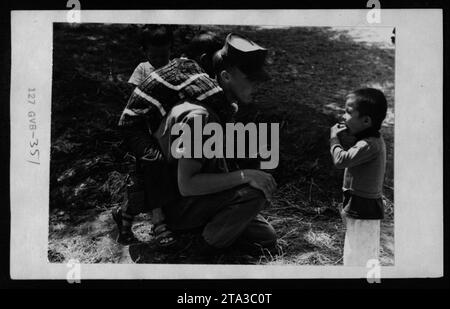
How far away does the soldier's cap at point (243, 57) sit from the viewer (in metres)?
2.17

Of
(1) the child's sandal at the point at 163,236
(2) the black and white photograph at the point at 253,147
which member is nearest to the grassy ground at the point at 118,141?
(2) the black and white photograph at the point at 253,147

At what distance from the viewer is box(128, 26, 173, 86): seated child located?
7.30ft

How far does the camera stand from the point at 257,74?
2.25 metres

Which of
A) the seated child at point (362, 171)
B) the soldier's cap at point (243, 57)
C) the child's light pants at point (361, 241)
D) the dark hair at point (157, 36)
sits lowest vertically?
the child's light pants at point (361, 241)

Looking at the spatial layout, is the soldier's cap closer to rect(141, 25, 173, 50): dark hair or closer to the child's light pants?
rect(141, 25, 173, 50): dark hair

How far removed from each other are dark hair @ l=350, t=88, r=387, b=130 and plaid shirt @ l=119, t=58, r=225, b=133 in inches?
24.5

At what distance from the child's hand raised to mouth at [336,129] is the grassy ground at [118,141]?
0.03 m

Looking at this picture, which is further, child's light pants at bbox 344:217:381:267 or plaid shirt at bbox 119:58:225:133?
child's light pants at bbox 344:217:381:267

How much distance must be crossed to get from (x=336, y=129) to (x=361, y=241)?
0.52m

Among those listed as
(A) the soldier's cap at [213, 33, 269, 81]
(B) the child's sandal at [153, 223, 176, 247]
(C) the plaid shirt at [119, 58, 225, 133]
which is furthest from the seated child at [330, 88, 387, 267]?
(B) the child's sandal at [153, 223, 176, 247]

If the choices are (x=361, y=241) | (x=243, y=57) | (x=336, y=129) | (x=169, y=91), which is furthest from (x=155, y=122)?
(x=361, y=241)

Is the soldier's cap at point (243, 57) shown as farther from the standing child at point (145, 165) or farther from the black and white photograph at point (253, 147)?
the standing child at point (145, 165)
